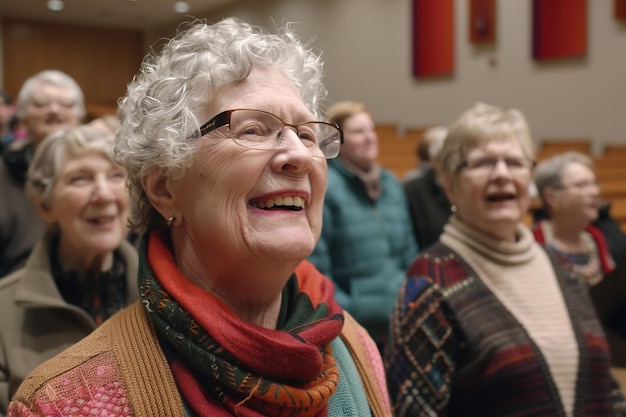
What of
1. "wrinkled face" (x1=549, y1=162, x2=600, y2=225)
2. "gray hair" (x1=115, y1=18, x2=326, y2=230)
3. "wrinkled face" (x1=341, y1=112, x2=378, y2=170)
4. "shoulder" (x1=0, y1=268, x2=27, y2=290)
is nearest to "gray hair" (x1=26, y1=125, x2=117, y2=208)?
"shoulder" (x1=0, y1=268, x2=27, y2=290)

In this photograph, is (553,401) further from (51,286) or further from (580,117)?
(580,117)

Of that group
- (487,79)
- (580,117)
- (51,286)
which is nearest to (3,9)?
(487,79)

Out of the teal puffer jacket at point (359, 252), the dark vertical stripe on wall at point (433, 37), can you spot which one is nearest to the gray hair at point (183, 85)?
the teal puffer jacket at point (359, 252)

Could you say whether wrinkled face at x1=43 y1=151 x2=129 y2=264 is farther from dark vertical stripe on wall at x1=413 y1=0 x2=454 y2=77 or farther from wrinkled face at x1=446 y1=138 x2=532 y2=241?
dark vertical stripe on wall at x1=413 y1=0 x2=454 y2=77

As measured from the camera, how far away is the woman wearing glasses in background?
1.67 m

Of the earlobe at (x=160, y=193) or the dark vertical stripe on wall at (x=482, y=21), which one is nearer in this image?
the earlobe at (x=160, y=193)

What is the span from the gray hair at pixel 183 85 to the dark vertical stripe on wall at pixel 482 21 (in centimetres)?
809

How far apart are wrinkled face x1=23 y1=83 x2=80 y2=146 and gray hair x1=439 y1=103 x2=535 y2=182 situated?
5.48 feet

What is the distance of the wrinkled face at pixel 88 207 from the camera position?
1.78 m

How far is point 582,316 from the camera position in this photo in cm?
183

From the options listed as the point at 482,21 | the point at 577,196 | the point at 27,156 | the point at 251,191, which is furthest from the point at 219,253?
the point at 482,21

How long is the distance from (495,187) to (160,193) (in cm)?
111

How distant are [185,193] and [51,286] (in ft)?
2.35

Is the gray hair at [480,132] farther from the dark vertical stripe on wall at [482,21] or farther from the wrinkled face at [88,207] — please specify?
the dark vertical stripe on wall at [482,21]
